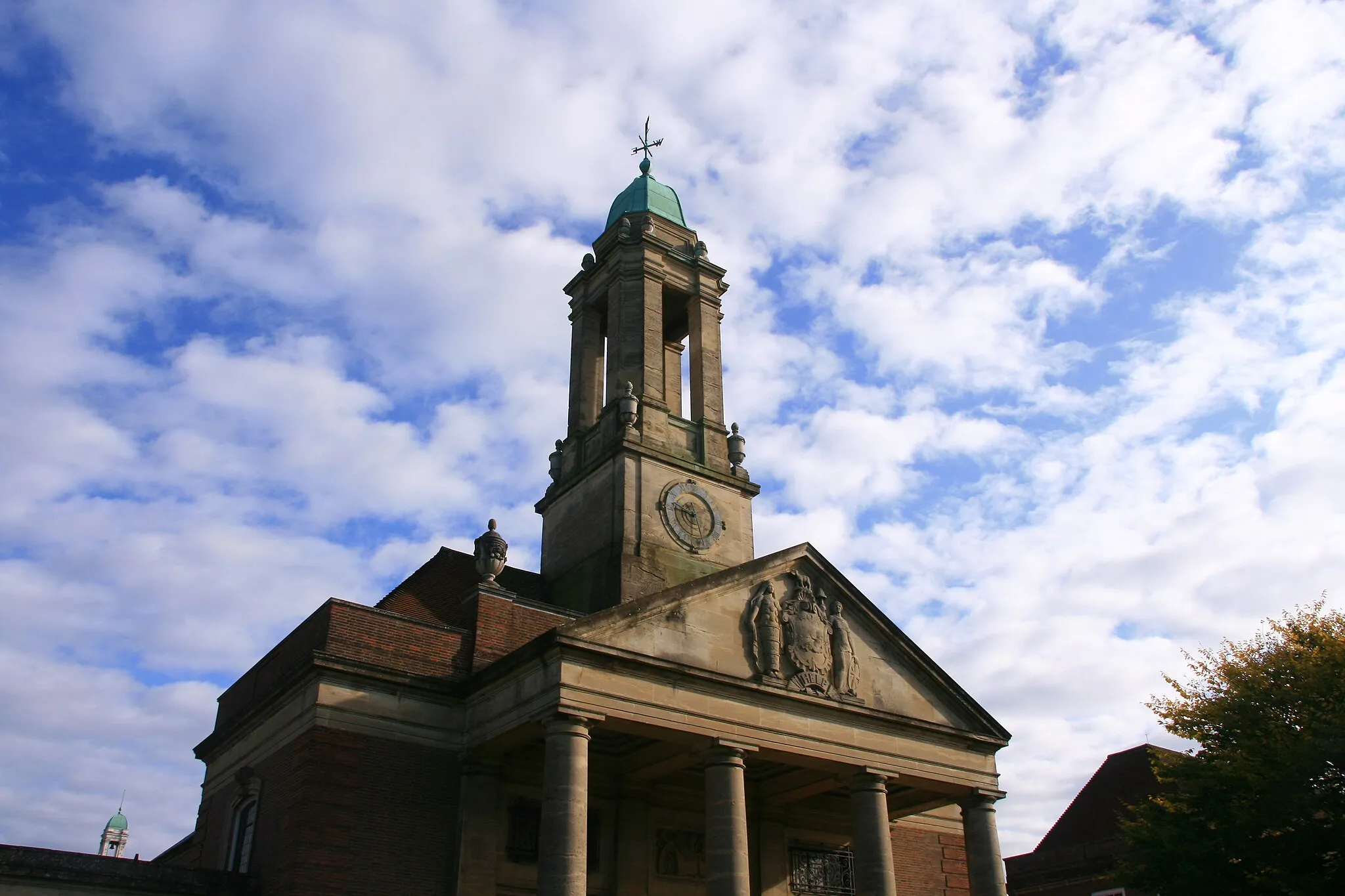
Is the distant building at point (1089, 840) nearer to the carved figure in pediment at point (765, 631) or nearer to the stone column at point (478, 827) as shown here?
the carved figure in pediment at point (765, 631)

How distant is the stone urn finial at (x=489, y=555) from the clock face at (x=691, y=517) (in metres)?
5.65

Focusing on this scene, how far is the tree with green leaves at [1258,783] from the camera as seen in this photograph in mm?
24234

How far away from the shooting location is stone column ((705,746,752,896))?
829 inches

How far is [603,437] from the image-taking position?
103 feet

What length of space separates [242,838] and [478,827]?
5644 millimetres

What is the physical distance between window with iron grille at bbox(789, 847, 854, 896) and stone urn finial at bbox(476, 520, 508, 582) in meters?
10.6

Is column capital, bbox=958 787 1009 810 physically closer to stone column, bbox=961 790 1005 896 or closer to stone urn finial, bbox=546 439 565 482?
stone column, bbox=961 790 1005 896

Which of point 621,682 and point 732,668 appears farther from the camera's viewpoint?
point 732,668

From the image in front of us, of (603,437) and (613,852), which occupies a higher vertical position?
(603,437)

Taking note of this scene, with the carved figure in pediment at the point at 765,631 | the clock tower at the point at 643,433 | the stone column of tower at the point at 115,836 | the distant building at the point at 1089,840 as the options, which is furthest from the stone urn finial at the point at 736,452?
the stone column of tower at the point at 115,836

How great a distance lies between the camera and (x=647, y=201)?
3619 centimetres

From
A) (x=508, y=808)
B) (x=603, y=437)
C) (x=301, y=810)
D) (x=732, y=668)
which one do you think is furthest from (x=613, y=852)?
(x=603, y=437)

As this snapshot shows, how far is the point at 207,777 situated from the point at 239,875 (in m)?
6.67

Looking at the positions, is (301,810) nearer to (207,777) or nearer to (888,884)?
(207,777)
